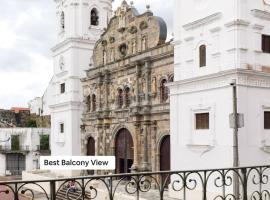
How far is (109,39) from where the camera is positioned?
2427 cm

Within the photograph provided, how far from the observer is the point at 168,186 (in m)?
15.0

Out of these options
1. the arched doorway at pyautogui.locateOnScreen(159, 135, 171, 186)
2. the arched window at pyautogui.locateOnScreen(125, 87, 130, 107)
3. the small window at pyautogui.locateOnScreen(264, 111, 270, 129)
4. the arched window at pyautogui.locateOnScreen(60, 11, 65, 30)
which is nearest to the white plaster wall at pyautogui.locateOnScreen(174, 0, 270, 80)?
the small window at pyautogui.locateOnScreen(264, 111, 270, 129)

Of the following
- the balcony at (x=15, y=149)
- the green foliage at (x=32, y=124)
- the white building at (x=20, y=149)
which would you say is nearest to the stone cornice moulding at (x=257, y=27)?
the white building at (x=20, y=149)

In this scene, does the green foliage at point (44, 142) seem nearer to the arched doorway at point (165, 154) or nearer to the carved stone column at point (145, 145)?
the carved stone column at point (145, 145)

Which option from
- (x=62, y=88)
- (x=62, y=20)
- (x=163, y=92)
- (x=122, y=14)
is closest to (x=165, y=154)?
(x=163, y=92)

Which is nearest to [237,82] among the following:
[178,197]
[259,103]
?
[259,103]

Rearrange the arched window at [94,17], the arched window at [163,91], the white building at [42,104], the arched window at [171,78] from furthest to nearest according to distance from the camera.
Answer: the white building at [42,104] → the arched window at [94,17] → the arched window at [163,91] → the arched window at [171,78]

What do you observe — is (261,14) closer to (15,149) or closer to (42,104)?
(15,149)

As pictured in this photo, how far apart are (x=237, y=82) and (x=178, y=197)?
16.3 ft

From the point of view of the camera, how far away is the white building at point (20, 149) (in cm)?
3594

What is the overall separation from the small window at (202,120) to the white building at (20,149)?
2335 cm

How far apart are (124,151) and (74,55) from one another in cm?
739

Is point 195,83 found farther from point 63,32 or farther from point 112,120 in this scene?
point 63,32

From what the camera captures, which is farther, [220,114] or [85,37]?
[85,37]
